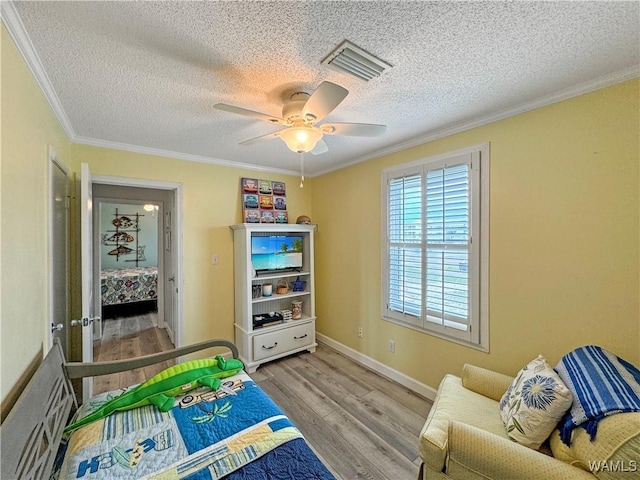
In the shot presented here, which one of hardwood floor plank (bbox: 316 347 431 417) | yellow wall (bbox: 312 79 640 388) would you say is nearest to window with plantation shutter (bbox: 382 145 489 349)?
yellow wall (bbox: 312 79 640 388)

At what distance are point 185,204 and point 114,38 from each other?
1.94 metres

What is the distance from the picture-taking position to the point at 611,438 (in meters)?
1.02

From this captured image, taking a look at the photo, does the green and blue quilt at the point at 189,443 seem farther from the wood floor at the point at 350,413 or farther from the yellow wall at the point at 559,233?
the yellow wall at the point at 559,233

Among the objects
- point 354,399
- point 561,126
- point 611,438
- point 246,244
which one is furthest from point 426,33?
point 354,399

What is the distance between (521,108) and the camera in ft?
6.15

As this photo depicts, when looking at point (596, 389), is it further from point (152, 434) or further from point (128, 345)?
point (128, 345)

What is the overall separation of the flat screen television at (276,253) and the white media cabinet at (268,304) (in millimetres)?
66

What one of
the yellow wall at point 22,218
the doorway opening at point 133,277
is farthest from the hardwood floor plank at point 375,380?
the yellow wall at point 22,218

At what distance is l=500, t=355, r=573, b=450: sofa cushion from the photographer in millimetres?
1252

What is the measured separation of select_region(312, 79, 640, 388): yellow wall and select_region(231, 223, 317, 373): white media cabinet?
1.45 m

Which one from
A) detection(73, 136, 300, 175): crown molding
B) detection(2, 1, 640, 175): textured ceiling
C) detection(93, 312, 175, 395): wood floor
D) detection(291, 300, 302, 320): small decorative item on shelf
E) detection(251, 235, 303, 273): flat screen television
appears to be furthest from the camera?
detection(291, 300, 302, 320): small decorative item on shelf

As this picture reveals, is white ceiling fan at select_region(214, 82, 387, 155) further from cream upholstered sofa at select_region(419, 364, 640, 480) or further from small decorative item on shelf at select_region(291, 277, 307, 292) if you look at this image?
small decorative item on shelf at select_region(291, 277, 307, 292)

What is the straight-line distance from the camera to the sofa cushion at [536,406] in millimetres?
1252

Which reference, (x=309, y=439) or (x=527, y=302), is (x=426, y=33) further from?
(x=309, y=439)
